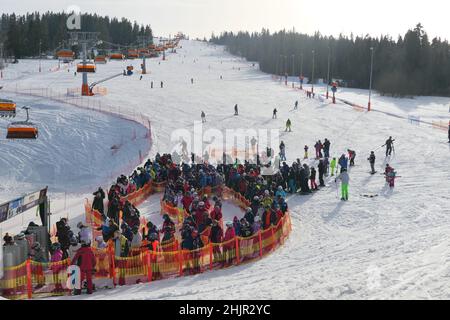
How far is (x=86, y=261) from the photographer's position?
9.52m

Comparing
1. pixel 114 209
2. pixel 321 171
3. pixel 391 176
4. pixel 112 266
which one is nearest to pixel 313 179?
pixel 321 171

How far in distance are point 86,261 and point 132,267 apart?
123cm

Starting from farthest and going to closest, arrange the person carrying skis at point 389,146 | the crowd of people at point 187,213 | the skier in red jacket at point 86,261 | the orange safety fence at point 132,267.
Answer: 1. the person carrying skis at point 389,146
2. the crowd of people at point 187,213
3. the orange safety fence at point 132,267
4. the skier in red jacket at point 86,261

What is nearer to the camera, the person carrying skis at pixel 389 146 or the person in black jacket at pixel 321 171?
the person in black jacket at pixel 321 171

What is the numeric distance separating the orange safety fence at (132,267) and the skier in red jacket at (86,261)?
22.4 inches

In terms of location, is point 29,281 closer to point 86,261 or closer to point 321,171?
point 86,261

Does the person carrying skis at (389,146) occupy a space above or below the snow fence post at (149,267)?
above

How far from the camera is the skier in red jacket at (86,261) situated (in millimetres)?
9414

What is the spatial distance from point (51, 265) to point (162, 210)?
659 centimetres

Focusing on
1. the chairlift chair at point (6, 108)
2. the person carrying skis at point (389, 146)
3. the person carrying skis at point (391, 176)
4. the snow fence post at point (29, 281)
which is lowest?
the snow fence post at point (29, 281)

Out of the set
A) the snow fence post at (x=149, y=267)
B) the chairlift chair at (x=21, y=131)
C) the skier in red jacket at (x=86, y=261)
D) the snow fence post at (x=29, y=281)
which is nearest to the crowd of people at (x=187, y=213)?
the skier in red jacket at (x=86, y=261)

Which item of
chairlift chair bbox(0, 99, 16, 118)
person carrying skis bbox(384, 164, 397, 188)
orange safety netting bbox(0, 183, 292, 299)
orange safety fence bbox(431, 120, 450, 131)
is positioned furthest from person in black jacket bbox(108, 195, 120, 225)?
orange safety fence bbox(431, 120, 450, 131)

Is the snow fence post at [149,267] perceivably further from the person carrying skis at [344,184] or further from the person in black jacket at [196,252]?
the person carrying skis at [344,184]
